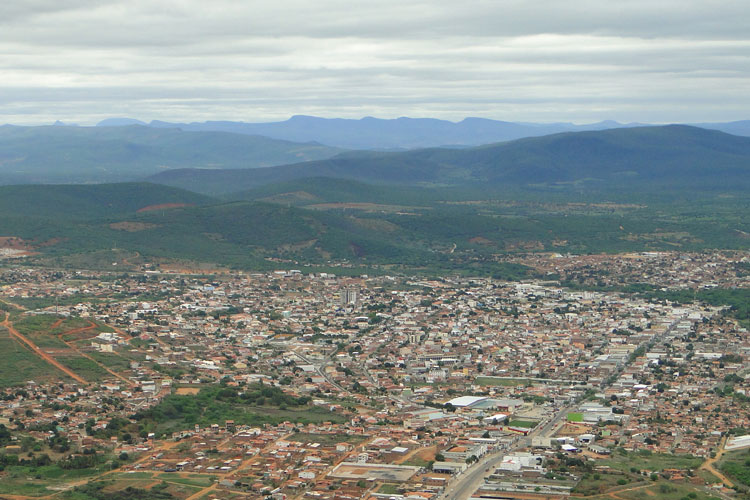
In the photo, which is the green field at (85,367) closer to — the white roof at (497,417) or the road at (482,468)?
the white roof at (497,417)

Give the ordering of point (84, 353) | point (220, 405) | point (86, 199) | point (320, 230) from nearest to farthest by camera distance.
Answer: point (220, 405)
point (84, 353)
point (320, 230)
point (86, 199)

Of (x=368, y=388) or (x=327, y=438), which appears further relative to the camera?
(x=368, y=388)

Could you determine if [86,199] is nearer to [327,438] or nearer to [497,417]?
[497,417]

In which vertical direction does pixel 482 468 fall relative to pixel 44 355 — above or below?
below

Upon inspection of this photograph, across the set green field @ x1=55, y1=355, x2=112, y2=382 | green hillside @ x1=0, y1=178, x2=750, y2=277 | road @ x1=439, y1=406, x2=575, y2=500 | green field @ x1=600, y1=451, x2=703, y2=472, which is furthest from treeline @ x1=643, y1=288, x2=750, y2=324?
green field @ x1=55, y1=355, x2=112, y2=382

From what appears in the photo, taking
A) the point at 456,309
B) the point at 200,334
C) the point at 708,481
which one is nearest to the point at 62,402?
the point at 200,334

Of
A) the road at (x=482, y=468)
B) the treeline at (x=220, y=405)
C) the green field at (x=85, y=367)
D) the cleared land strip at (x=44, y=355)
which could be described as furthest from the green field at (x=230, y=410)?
the road at (x=482, y=468)

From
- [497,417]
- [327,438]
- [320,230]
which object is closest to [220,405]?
[327,438]
